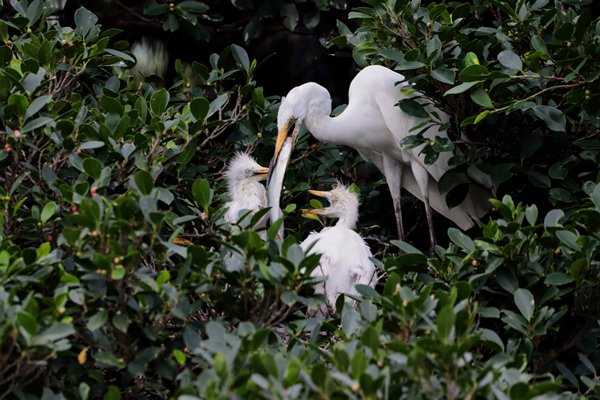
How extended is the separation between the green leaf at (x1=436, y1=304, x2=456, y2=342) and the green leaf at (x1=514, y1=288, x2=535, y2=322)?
663mm

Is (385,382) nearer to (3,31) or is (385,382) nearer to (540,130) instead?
(540,130)

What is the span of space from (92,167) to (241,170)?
1.80m

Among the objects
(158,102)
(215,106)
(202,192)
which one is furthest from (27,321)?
(215,106)

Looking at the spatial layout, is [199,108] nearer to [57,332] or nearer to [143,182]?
[143,182]

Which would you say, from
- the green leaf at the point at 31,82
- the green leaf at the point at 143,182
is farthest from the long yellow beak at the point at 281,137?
the green leaf at the point at 143,182

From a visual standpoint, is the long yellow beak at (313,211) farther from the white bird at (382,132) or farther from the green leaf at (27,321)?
the green leaf at (27,321)

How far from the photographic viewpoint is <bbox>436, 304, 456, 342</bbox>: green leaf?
2.58 metres

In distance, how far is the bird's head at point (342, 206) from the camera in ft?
15.8

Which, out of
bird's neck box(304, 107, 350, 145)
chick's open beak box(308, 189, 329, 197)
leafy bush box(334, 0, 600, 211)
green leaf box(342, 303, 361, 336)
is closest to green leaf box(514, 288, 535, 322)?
green leaf box(342, 303, 361, 336)

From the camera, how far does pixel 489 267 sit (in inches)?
133

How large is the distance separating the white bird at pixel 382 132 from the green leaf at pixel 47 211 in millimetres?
1613

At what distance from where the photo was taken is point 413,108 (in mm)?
4383

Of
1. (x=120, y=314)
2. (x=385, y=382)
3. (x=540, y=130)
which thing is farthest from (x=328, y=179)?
(x=385, y=382)

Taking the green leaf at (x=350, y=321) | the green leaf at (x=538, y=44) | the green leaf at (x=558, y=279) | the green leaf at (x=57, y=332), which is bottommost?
the green leaf at (x=558, y=279)
